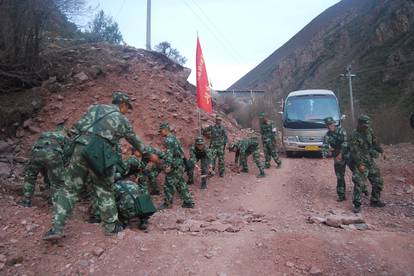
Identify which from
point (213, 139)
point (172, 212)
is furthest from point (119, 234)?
point (213, 139)

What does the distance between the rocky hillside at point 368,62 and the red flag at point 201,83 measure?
14.6 m

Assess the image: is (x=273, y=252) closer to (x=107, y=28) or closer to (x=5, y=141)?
(x=5, y=141)

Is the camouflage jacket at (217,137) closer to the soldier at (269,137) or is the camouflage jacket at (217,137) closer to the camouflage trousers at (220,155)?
the camouflage trousers at (220,155)

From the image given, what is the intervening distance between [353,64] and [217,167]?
38200mm

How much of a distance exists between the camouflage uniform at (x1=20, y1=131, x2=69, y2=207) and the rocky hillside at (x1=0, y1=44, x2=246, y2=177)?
2647mm

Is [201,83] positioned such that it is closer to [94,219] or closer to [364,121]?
[364,121]

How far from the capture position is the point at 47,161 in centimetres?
648

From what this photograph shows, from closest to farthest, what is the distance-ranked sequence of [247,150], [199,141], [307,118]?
[199,141]
[247,150]
[307,118]

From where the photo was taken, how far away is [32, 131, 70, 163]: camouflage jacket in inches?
256

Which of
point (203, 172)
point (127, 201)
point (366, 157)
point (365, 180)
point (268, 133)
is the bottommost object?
point (127, 201)

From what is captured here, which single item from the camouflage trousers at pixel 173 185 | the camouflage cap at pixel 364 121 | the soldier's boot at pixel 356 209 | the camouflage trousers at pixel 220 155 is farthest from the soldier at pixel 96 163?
the camouflage trousers at pixel 220 155

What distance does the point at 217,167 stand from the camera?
1161cm

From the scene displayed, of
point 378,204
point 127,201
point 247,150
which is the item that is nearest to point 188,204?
point 127,201

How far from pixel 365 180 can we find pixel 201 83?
5.24 meters
